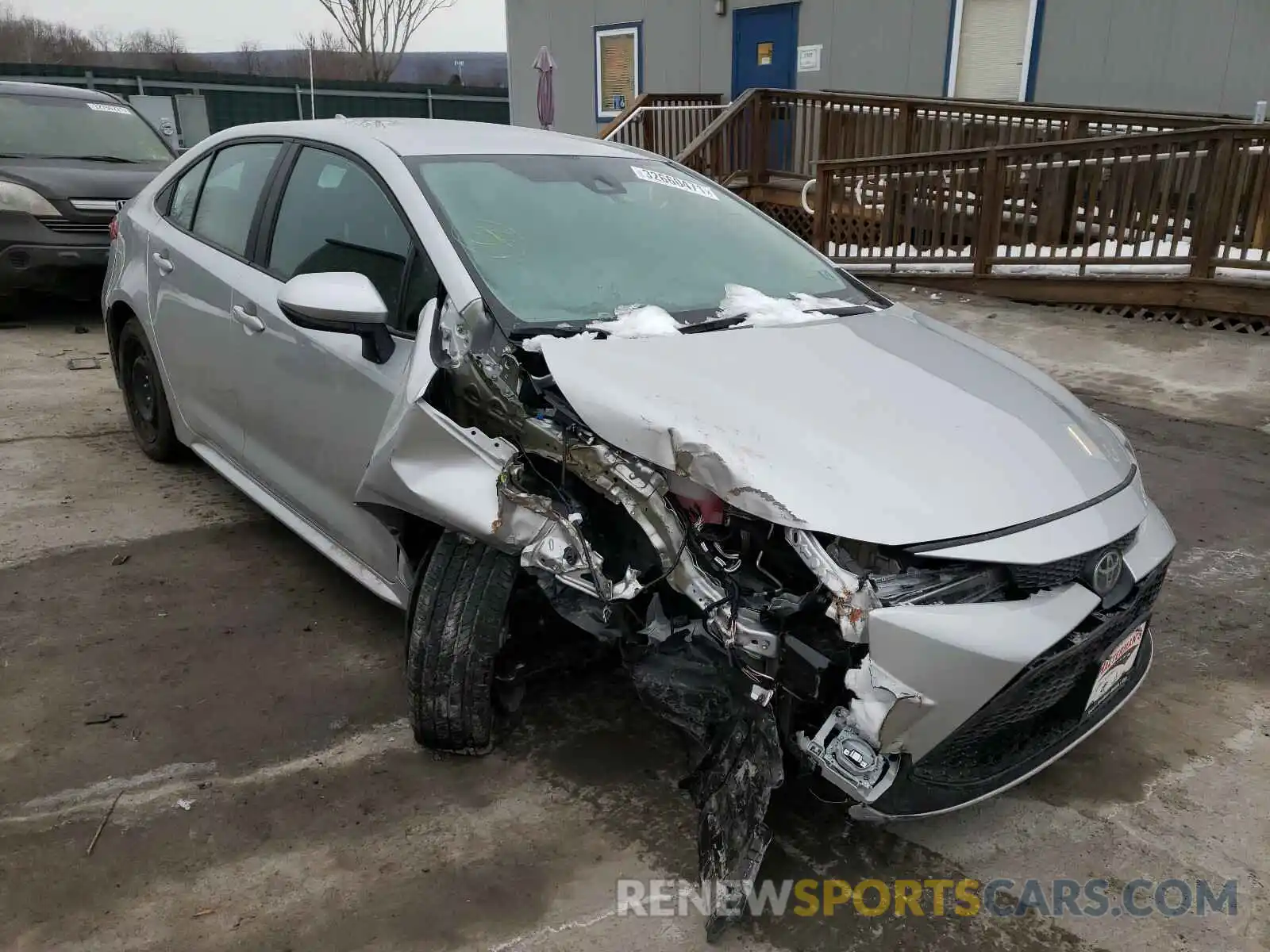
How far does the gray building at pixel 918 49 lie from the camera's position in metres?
9.05

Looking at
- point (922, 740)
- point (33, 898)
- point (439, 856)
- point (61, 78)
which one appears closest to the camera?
point (922, 740)

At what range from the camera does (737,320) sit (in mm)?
2914

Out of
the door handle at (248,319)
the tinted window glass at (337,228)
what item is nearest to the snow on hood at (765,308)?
the tinted window glass at (337,228)

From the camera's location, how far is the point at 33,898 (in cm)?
224

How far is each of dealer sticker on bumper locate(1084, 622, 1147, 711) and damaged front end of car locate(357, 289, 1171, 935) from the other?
0.10 meters

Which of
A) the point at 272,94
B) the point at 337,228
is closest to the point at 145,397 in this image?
the point at 337,228

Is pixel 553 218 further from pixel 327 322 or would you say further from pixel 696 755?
pixel 696 755

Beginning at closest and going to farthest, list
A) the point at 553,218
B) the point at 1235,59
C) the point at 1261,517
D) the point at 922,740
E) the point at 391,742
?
the point at 922,740 → the point at 391,742 → the point at 553,218 → the point at 1261,517 → the point at 1235,59

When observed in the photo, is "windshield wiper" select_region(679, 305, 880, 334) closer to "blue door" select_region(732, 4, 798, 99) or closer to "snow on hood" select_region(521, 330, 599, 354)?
"snow on hood" select_region(521, 330, 599, 354)

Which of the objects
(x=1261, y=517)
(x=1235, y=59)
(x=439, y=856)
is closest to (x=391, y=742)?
(x=439, y=856)

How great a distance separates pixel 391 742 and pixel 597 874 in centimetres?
79

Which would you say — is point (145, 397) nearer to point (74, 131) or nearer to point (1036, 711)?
point (1036, 711)

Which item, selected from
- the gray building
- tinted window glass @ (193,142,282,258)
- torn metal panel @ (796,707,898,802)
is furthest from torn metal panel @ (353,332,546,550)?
the gray building

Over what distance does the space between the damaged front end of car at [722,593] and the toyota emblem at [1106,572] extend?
0.23ft
